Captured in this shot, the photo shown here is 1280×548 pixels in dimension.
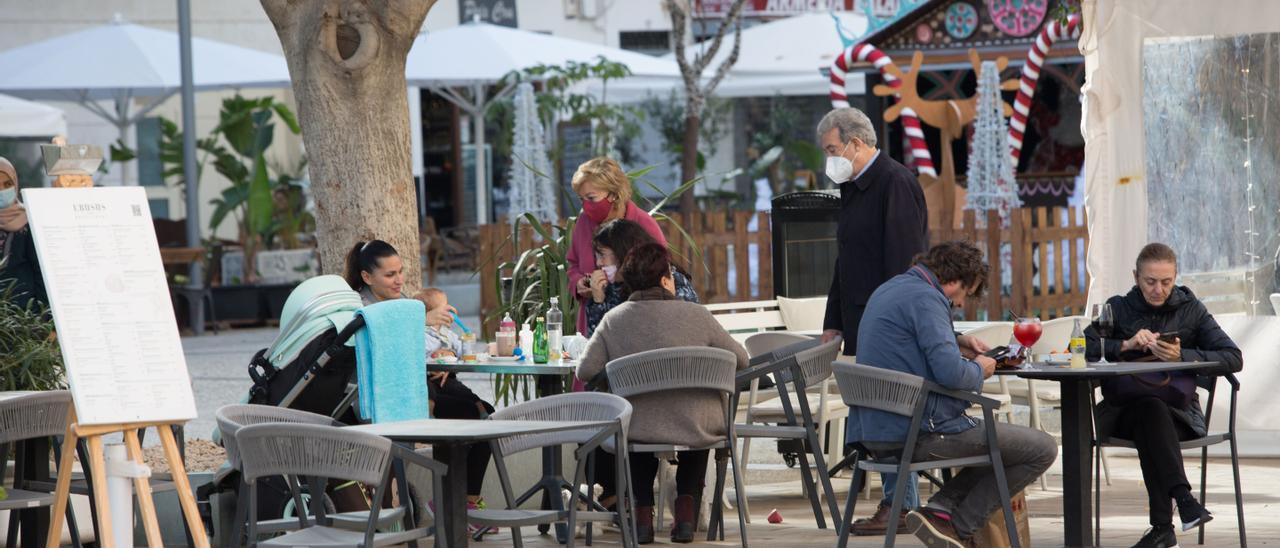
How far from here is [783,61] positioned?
22641 mm

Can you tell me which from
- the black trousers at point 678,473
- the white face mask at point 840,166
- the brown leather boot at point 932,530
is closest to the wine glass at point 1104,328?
the brown leather boot at point 932,530

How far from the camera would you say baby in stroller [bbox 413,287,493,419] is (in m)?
8.09

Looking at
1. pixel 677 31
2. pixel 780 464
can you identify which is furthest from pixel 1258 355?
pixel 677 31

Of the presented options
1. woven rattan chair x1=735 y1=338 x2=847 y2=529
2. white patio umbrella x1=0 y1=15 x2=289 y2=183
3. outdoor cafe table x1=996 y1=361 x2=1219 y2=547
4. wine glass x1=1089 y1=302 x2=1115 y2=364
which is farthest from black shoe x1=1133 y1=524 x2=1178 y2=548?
white patio umbrella x1=0 y1=15 x2=289 y2=183

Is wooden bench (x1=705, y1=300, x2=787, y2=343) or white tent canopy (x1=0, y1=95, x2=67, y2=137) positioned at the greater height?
white tent canopy (x1=0, y1=95, x2=67, y2=137)

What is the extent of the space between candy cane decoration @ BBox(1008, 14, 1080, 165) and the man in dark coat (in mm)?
8244

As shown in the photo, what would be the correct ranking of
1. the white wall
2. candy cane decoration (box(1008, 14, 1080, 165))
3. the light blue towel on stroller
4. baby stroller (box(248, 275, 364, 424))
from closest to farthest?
the light blue towel on stroller → baby stroller (box(248, 275, 364, 424)) → candy cane decoration (box(1008, 14, 1080, 165)) → the white wall

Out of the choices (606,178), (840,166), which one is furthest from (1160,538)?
(606,178)

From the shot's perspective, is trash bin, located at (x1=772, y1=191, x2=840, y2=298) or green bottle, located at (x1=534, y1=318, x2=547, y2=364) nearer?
green bottle, located at (x1=534, y1=318, x2=547, y2=364)

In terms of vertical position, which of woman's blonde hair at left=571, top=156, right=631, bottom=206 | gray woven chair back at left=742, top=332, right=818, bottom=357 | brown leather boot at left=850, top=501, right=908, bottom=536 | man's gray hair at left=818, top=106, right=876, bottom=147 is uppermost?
man's gray hair at left=818, top=106, right=876, bottom=147

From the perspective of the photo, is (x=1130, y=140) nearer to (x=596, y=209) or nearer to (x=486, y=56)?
(x=596, y=209)

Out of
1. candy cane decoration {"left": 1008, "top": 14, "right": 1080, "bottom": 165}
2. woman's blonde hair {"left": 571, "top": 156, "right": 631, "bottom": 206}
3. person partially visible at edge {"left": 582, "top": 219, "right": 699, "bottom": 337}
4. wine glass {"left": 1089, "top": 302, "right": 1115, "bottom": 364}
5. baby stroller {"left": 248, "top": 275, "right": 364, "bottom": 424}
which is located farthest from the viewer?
candy cane decoration {"left": 1008, "top": 14, "right": 1080, "bottom": 165}

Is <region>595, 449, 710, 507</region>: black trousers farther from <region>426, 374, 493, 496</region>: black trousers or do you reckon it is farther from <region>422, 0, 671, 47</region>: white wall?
<region>422, 0, 671, 47</region>: white wall

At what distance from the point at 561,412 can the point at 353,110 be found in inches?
134
